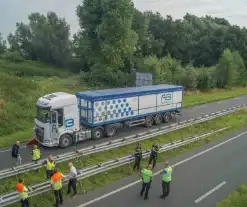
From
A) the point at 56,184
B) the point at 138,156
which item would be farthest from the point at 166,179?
the point at 56,184

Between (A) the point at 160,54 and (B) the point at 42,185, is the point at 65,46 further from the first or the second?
(B) the point at 42,185

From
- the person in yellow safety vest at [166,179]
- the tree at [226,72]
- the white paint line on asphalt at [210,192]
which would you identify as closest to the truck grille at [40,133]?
the person in yellow safety vest at [166,179]

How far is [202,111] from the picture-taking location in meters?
30.9

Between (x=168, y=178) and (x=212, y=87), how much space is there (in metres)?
36.6

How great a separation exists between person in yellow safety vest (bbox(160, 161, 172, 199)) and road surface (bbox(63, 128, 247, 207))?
30 centimetres

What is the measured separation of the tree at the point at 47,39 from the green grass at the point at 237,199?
55.1 metres

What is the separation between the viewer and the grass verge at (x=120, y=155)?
14.0 m

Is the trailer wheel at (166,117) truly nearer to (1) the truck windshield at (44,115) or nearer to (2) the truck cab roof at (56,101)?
(2) the truck cab roof at (56,101)

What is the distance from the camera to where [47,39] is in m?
64.0

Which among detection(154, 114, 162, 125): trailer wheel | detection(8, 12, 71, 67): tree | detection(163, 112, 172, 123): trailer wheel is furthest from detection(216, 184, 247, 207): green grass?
detection(8, 12, 71, 67): tree

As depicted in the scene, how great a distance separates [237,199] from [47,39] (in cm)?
5837

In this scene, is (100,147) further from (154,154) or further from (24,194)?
(24,194)

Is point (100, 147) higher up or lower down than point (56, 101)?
lower down

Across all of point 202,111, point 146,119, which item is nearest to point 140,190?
point 146,119
